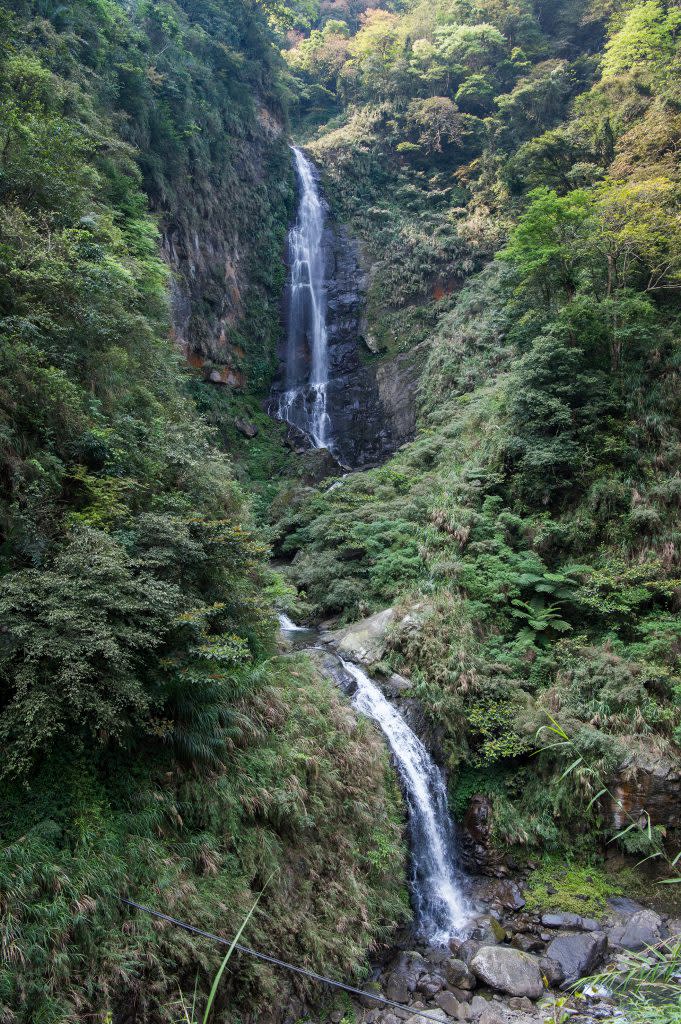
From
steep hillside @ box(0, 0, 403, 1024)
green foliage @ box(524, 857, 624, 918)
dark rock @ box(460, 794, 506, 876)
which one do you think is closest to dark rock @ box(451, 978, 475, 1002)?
steep hillside @ box(0, 0, 403, 1024)

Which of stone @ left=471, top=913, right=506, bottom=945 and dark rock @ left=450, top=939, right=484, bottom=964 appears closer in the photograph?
dark rock @ left=450, top=939, right=484, bottom=964

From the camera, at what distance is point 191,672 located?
5.32m

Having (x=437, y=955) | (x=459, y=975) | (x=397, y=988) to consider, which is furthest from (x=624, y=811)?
(x=397, y=988)

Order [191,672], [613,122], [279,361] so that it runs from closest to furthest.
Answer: [191,672] → [613,122] → [279,361]

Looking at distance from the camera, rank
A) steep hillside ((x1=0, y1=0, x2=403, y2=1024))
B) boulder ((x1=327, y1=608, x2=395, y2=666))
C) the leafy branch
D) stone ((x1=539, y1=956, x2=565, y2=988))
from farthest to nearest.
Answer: boulder ((x1=327, y1=608, x2=395, y2=666)) < stone ((x1=539, y1=956, x2=565, y2=988)) < steep hillside ((x1=0, y1=0, x2=403, y2=1024)) < the leafy branch

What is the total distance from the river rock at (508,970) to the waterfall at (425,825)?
0.71m

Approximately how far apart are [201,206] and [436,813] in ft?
69.5

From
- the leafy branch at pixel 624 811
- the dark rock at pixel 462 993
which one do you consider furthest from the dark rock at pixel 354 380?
the dark rock at pixel 462 993

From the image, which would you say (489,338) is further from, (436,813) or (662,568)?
(436,813)

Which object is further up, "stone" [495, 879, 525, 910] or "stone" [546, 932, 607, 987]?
"stone" [495, 879, 525, 910]

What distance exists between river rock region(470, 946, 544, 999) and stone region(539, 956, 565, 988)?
0.10 meters

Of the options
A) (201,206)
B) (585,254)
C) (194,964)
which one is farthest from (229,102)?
(194,964)

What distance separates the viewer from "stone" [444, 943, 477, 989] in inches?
266

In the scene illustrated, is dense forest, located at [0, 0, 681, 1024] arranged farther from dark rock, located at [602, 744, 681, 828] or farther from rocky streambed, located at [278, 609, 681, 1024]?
rocky streambed, located at [278, 609, 681, 1024]
